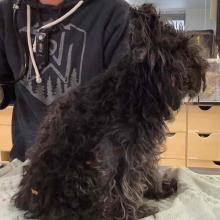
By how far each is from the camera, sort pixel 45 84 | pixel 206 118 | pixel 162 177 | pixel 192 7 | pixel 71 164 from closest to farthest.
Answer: pixel 71 164 → pixel 162 177 → pixel 45 84 → pixel 206 118 → pixel 192 7

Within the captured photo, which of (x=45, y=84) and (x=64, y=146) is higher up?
(x=45, y=84)

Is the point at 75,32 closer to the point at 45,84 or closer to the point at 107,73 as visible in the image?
the point at 45,84

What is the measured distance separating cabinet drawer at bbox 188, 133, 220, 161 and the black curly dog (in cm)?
143

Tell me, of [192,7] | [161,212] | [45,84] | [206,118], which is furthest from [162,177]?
[192,7]

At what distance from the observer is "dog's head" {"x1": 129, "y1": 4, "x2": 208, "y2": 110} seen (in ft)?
3.45

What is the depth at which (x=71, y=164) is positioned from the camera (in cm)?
112

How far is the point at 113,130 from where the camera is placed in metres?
1.11

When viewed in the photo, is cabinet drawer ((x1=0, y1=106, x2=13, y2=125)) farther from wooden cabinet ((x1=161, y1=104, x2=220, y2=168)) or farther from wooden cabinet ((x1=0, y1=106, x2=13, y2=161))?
wooden cabinet ((x1=161, y1=104, x2=220, y2=168))

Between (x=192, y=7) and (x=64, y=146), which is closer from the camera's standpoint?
(x=64, y=146)

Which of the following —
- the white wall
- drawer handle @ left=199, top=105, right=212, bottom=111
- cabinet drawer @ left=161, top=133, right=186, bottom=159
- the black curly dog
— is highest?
the white wall

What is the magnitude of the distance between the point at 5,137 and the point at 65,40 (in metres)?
1.48

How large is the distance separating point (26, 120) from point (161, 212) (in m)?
0.67

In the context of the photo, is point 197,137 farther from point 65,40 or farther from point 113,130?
point 113,130

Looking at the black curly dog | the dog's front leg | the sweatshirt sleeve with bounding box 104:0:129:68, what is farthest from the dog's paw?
the sweatshirt sleeve with bounding box 104:0:129:68
